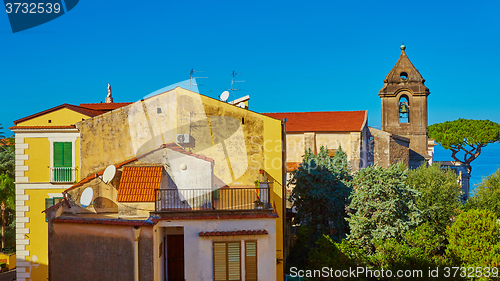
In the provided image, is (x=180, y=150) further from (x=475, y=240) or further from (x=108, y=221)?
(x=475, y=240)

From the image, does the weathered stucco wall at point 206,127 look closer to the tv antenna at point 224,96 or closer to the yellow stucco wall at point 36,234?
the tv antenna at point 224,96

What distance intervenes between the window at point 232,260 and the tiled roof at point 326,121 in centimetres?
2053

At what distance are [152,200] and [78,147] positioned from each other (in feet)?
23.6

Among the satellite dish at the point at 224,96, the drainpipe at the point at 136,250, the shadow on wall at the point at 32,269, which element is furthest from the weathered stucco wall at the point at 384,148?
the drainpipe at the point at 136,250

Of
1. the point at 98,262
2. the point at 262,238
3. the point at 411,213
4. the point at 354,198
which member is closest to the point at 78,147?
the point at 98,262

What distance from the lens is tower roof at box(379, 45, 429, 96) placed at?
4194cm

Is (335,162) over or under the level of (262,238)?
over

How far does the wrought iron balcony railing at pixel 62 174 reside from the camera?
19672mm

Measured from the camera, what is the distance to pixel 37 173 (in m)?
19.9

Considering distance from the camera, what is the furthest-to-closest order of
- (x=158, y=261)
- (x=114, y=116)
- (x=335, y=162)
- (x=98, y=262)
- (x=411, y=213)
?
(x=335, y=162) → (x=411, y=213) → (x=114, y=116) → (x=158, y=261) → (x=98, y=262)

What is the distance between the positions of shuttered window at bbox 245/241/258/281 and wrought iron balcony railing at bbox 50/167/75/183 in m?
10.4

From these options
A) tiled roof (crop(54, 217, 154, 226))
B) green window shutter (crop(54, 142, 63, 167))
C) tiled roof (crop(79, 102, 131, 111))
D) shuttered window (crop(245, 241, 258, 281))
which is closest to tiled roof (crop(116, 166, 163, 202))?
tiled roof (crop(54, 217, 154, 226))

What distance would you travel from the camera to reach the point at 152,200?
14.9 m

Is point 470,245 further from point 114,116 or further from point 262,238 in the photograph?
point 114,116
